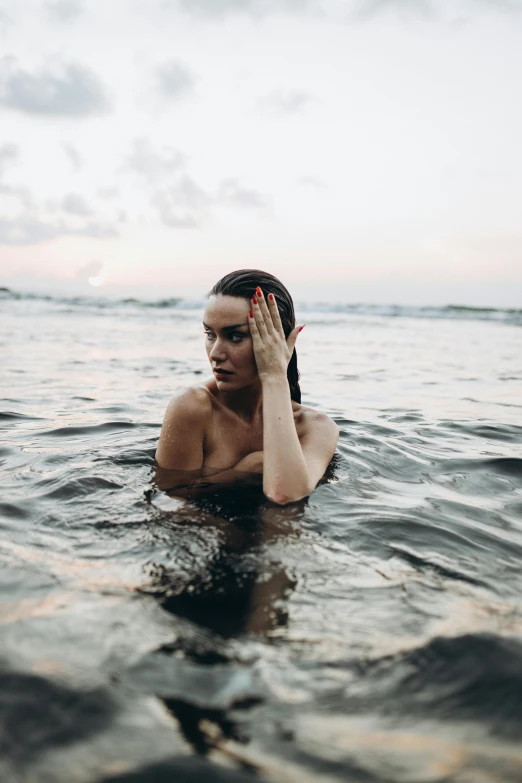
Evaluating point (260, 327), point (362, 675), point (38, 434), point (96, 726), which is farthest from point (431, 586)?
point (38, 434)

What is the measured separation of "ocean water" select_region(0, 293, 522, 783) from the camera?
149 cm

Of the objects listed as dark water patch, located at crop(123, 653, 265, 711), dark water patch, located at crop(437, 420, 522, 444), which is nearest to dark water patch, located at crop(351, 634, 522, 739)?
dark water patch, located at crop(123, 653, 265, 711)

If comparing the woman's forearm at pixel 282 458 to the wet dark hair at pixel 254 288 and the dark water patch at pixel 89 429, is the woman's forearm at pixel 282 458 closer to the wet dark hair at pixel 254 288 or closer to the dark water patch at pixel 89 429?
the wet dark hair at pixel 254 288

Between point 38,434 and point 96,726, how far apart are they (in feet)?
12.7

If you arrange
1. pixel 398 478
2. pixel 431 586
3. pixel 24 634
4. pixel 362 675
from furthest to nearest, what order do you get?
1. pixel 398 478
2. pixel 431 586
3. pixel 24 634
4. pixel 362 675

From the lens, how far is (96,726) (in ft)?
5.11

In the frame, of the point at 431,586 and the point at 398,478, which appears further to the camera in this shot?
the point at 398,478

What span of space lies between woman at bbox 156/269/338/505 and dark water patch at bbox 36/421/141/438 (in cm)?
168

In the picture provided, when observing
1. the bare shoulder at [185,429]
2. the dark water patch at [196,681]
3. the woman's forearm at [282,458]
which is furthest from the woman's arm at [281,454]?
the dark water patch at [196,681]

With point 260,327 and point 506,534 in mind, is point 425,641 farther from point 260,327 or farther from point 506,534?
point 260,327

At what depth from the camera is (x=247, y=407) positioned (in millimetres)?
4051

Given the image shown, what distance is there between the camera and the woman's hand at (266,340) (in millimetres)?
3529

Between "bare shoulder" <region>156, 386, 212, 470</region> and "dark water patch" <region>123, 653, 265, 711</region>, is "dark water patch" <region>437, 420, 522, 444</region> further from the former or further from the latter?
"dark water patch" <region>123, 653, 265, 711</region>

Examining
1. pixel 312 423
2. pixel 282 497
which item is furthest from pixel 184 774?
pixel 312 423
